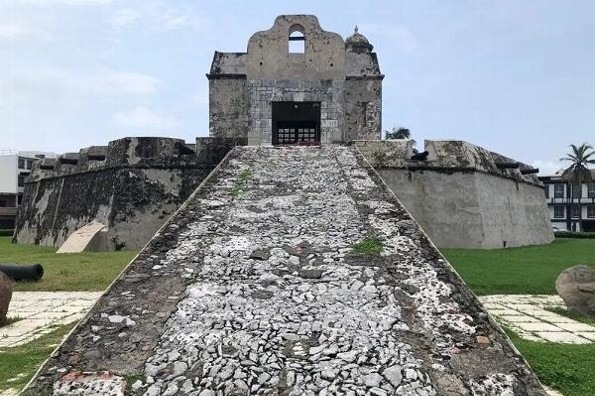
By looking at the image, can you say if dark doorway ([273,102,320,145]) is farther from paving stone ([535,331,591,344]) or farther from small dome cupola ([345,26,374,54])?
paving stone ([535,331,591,344])

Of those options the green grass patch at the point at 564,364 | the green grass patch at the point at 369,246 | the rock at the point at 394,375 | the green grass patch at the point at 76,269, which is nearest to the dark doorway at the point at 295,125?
the green grass patch at the point at 76,269

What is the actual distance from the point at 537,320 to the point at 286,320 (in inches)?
130

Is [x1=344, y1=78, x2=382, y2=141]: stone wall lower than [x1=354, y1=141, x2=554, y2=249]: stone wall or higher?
higher

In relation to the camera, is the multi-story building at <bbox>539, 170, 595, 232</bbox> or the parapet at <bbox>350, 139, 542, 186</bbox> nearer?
the parapet at <bbox>350, 139, 542, 186</bbox>

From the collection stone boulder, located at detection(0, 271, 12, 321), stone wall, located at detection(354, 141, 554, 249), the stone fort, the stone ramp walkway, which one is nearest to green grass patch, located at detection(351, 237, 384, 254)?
A: the stone fort

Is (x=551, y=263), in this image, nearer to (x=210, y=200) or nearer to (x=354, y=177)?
(x=354, y=177)

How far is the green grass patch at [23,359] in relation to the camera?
3787 mm

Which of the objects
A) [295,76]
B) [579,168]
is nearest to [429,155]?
[295,76]

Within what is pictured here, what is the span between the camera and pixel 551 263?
10.5m

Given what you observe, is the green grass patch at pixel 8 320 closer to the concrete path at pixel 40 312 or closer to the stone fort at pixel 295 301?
the concrete path at pixel 40 312

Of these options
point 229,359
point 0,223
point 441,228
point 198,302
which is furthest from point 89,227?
point 0,223

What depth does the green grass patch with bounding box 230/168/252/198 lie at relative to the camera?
7.25m

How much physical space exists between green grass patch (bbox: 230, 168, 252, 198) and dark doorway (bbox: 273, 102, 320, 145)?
8763 mm

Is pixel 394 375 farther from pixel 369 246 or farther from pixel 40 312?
pixel 40 312
